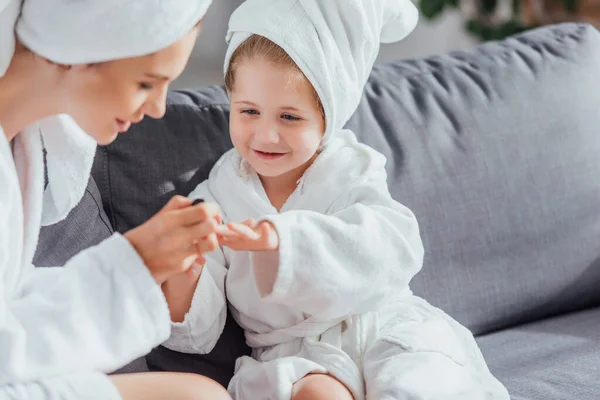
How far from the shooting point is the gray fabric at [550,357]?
63.7 inches

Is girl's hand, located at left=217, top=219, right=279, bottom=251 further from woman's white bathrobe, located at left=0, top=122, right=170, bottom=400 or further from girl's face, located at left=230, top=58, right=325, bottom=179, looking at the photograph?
girl's face, located at left=230, top=58, right=325, bottom=179

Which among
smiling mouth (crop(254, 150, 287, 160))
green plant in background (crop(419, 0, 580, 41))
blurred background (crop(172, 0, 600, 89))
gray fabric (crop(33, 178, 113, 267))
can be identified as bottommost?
blurred background (crop(172, 0, 600, 89))

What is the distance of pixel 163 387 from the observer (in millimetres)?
1156

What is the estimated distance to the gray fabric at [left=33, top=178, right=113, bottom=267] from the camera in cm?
144

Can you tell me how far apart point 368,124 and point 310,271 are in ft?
1.76

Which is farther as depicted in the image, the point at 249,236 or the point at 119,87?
the point at 249,236

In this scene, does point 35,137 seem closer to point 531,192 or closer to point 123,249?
point 123,249

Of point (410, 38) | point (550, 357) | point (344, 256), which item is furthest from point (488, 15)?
point (344, 256)

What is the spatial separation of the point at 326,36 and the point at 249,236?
0.43 meters

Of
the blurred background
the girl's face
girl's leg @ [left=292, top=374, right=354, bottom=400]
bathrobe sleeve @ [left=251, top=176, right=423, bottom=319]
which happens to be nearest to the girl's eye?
the girl's face

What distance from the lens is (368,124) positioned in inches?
71.6

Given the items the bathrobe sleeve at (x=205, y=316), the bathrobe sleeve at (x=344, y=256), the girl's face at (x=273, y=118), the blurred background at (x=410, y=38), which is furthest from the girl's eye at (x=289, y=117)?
the blurred background at (x=410, y=38)

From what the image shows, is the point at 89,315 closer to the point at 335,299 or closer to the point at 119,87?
the point at 119,87

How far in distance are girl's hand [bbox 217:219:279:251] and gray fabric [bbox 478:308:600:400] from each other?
57 centimetres
